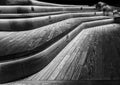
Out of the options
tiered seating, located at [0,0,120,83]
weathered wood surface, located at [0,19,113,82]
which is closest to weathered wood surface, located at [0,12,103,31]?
tiered seating, located at [0,0,120,83]

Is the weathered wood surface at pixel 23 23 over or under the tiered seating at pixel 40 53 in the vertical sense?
over

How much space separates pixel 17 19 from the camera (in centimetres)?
470

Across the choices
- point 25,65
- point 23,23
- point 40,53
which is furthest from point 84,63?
point 23,23

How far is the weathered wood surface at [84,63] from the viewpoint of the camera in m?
3.21

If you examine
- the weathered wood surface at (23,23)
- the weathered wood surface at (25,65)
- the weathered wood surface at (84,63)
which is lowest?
the weathered wood surface at (84,63)

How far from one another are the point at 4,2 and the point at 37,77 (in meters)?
4.08

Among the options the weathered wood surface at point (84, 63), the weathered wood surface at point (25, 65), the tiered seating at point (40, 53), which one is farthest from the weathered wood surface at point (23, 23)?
the weathered wood surface at point (25, 65)

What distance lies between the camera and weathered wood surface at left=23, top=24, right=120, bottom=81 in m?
3.21

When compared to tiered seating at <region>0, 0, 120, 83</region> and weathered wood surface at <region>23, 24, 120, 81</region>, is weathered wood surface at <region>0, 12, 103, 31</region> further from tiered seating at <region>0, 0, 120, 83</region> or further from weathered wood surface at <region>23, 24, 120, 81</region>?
weathered wood surface at <region>23, 24, 120, 81</region>

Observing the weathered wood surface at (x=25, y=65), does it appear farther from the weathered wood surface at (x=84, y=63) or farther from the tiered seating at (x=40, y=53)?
the weathered wood surface at (x=84, y=63)

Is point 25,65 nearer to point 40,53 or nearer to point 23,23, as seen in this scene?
point 40,53

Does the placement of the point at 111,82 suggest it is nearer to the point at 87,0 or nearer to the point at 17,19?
the point at 17,19

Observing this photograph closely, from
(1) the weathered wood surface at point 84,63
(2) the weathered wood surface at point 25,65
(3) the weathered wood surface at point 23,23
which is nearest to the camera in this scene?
(2) the weathered wood surface at point 25,65

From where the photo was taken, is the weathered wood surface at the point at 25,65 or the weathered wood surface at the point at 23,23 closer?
the weathered wood surface at the point at 25,65
